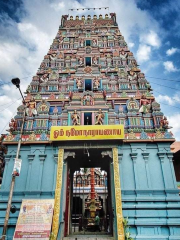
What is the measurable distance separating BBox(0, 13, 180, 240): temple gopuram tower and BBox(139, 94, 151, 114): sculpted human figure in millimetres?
70

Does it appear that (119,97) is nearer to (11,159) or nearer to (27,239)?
(11,159)

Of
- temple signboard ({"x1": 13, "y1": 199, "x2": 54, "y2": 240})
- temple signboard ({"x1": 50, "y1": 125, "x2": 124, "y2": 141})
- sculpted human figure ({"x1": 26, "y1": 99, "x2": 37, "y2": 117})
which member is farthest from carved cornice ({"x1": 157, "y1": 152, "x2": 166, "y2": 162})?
sculpted human figure ({"x1": 26, "y1": 99, "x2": 37, "y2": 117})

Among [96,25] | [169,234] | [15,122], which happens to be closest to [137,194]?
[169,234]

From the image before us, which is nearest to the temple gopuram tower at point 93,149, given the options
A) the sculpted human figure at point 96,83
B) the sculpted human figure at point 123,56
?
the sculpted human figure at point 96,83

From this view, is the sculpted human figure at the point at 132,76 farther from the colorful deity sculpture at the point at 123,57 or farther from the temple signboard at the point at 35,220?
the temple signboard at the point at 35,220

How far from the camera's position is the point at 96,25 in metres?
20.3

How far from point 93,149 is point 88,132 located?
46.7 inches

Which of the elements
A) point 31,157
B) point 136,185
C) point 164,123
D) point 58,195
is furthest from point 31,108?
point 164,123

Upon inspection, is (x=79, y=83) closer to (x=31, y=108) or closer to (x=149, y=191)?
(x=31, y=108)

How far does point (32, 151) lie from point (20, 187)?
214 cm

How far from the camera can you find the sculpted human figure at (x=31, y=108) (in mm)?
13086

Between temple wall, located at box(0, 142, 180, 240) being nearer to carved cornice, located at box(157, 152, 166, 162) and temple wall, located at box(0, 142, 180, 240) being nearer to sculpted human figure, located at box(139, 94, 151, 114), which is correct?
carved cornice, located at box(157, 152, 166, 162)

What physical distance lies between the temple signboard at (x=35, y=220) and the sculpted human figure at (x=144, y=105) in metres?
8.15

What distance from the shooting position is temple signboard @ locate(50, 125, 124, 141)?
435 inches
